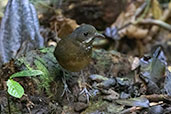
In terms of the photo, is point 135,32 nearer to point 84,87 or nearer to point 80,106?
point 84,87

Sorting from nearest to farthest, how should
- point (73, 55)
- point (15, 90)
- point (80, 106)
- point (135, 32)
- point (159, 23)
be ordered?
point (15, 90)
point (80, 106)
point (73, 55)
point (135, 32)
point (159, 23)

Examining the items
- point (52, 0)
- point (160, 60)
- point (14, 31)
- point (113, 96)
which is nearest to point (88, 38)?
point (113, 96)

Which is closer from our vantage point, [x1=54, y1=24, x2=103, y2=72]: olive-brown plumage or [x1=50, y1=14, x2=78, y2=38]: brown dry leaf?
[x1=54, y1=24, x2=103, y2=72]: olive-brown plumage

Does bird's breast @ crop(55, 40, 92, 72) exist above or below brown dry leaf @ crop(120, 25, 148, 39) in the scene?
below

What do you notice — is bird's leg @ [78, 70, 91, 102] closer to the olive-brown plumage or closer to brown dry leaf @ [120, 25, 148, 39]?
the olive-brown plumage

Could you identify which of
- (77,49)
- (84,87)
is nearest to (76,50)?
(77,49)

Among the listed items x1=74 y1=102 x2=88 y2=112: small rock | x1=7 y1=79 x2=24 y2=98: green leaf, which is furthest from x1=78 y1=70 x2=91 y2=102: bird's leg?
x1=7 y1=79 x2=24 y2=98: green leaf

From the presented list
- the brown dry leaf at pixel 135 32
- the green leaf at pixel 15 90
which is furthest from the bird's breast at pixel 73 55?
the brown dry leaf at pixel 135 32

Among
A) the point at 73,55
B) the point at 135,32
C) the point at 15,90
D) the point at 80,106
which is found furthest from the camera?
the point at 135,32

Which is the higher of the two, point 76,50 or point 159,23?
point 159,23
